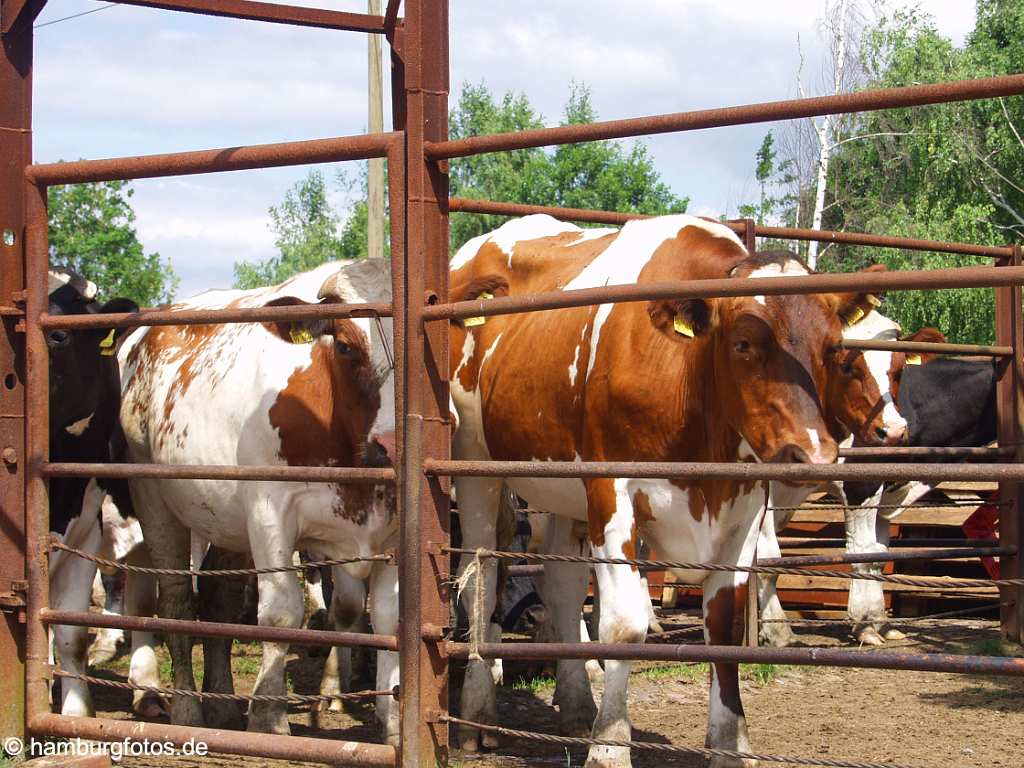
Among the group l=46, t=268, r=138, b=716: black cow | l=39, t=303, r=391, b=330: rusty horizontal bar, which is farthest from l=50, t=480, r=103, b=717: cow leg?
l=39, t=303, r=391, b=330: rusty horizontal bar

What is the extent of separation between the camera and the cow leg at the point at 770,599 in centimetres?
790

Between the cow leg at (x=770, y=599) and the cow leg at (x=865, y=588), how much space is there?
489 millimetres

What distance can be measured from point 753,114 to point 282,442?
9.78 feet

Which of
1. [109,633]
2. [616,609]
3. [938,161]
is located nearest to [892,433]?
[616,609]

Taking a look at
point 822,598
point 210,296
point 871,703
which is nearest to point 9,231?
point 210,296

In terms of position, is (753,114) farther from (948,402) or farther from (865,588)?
(948,402)

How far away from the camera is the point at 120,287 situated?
49469mm

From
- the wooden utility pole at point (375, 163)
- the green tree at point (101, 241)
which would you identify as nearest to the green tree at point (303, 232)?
the green tree at point (101, 241)

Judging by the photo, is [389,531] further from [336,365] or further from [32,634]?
[32,634]

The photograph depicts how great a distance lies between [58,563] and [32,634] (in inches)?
52.0

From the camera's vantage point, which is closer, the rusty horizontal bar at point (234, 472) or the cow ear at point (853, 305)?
the rusty horizontal bar at point (234, 472)

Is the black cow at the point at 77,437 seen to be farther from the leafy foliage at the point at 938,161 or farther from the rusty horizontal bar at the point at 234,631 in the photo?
the leafy foliage at the point at 938,161

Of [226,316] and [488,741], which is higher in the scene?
[226,316]

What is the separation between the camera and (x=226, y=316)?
401 centimetres
